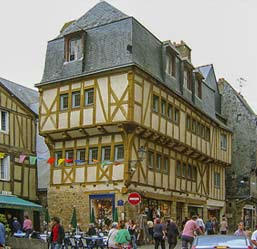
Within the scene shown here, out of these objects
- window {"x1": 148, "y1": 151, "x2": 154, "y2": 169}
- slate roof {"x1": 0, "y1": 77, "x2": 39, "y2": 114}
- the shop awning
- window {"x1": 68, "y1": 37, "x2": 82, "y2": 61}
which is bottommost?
the shop awning

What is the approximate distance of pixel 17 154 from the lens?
29.2 meters

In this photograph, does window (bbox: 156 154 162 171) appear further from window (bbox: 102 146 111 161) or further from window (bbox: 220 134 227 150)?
window (bbox: 220 134 227 150)

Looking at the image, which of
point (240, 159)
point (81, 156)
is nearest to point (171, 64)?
point (81, 156)

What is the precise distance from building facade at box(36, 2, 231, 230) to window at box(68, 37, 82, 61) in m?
0.05

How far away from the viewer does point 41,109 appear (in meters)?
28.8

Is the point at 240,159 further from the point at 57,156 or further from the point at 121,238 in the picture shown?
the point at 121,238

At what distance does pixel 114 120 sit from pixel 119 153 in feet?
5.54

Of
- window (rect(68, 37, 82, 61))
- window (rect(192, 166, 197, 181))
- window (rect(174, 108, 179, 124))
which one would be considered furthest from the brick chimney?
window (rect(68, 37, 82, 61))

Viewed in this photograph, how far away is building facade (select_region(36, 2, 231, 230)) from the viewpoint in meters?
25.8

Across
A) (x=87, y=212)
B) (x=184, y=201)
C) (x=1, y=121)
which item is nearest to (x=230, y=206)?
(x=184, y=201)

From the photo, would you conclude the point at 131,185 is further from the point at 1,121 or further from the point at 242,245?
the point at 242,245

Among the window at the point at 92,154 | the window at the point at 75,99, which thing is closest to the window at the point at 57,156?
the window at the point at 92,154

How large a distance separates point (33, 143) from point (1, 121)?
2.92 meters

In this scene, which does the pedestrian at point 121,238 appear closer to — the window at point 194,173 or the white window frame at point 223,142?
the window at point 194,173
